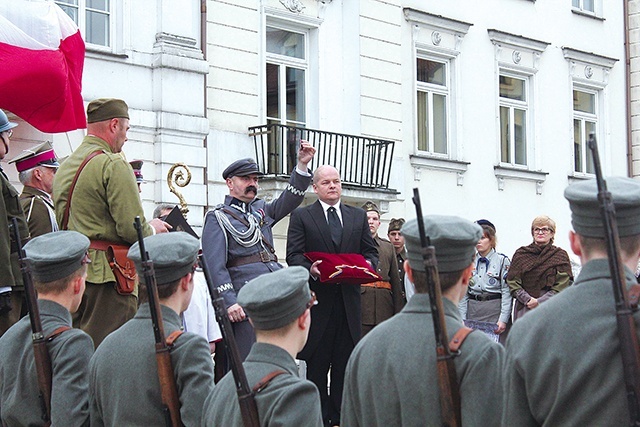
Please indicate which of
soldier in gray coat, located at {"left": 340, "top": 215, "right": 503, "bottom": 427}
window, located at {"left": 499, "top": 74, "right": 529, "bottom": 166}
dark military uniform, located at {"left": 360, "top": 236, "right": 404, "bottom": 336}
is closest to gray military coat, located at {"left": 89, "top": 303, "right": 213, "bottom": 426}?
soldier in gray coat, located at {"left": 340, "top": 215, "right": 503, "bottom": 427}

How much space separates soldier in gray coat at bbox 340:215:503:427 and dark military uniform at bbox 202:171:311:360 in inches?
161

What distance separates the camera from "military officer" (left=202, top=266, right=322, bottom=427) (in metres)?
4.02

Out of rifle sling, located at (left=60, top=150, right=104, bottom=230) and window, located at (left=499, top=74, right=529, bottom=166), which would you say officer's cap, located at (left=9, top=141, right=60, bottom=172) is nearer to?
rifle sling, located at (left=60, top=150, right=104, bottom=230)

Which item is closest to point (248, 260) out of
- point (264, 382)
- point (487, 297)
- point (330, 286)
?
point (330, 286)

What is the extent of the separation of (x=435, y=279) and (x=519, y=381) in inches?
18.8

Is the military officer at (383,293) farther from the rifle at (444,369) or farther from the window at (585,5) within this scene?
the window at (585,5)

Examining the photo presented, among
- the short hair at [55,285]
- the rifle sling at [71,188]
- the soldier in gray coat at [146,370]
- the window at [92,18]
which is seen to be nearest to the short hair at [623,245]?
the soldier in gray coat at [146,370]

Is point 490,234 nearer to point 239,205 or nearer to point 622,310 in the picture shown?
point 239,205

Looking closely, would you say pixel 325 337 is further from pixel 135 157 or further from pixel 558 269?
pixel 135 157

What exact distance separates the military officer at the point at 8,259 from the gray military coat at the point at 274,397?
2678mm

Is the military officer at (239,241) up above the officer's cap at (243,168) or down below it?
below

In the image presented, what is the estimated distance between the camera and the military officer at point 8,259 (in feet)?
21.7

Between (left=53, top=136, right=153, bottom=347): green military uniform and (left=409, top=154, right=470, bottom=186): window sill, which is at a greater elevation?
(left=409, top=154, right=470, bottom=186): window sill

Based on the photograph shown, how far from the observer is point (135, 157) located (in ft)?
48.6
